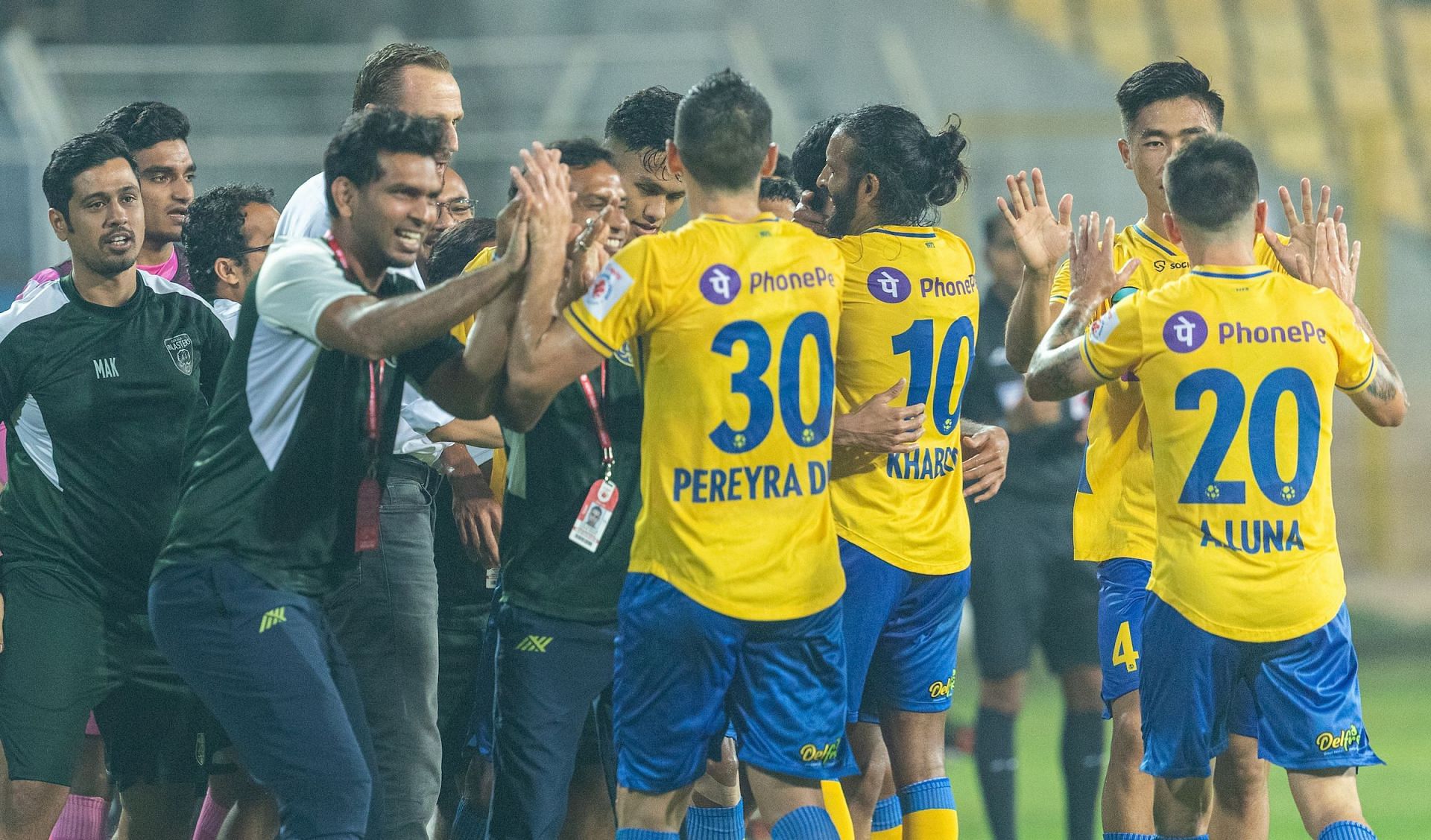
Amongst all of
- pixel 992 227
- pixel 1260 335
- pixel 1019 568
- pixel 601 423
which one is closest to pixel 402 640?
pixel 601 423

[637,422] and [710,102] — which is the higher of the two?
[710,102]

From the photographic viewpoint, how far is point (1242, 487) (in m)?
3.96

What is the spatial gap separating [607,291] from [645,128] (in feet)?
3.90

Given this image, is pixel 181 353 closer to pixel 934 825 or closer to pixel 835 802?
pixel 835 802

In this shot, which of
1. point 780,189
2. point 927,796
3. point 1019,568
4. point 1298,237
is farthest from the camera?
point 1019,568

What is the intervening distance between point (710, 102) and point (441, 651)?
210 centimetres

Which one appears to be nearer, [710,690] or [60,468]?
[710,690]

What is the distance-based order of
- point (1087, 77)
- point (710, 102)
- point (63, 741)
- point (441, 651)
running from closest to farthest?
point (710, 102), point (63, 741), point (441, 651), point (1087, 77)

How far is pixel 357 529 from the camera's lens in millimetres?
3875

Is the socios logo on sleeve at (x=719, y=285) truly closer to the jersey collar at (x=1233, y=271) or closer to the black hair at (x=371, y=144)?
the black hair at (x=371, y=144)

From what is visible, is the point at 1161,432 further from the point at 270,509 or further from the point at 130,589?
the point at 130,589

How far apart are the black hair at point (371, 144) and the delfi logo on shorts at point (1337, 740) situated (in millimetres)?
2402

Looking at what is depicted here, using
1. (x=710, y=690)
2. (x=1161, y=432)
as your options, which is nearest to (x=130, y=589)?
(x=710, y=690)

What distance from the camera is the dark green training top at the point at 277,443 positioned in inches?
148
